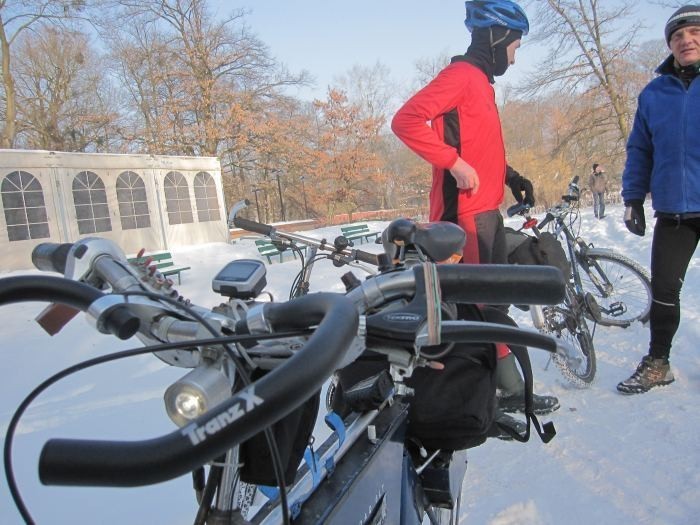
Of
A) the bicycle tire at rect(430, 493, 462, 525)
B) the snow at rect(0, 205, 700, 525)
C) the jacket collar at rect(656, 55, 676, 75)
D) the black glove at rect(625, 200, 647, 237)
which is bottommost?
the snow at rect(0, 205, 700, 525)

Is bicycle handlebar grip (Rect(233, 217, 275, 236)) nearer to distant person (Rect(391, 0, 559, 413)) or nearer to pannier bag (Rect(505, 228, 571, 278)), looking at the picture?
distant person (Rect(391, 0, 559, 413))

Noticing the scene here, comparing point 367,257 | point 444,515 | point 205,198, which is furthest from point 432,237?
→ point 205,198

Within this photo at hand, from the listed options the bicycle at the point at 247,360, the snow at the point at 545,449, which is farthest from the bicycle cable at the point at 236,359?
the snow at the point at 545,449

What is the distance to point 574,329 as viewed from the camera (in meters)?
3.58

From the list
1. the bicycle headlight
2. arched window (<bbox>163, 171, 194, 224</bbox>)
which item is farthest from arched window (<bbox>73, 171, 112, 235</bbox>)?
the bicycle headlight

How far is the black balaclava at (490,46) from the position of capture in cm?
264

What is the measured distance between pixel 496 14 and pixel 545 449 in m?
2.29

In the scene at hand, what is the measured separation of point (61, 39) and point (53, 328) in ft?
94.5

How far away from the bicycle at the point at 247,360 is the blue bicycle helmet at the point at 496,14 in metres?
1.95

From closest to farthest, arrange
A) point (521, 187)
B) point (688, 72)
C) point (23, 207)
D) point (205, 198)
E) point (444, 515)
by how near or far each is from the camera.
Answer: point (444, 515)
point (688, 72)
point (521, 187)
point (23, 207)
point (205, 198)

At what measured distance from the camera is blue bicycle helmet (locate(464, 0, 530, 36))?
2.59 metres

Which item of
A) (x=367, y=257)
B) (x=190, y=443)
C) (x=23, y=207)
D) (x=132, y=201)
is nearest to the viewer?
(x=190, y=443)

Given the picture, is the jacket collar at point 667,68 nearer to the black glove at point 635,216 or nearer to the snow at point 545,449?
the black glove at point 635,216

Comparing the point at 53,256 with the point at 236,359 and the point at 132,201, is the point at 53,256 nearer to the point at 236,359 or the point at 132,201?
the point at 236,359
